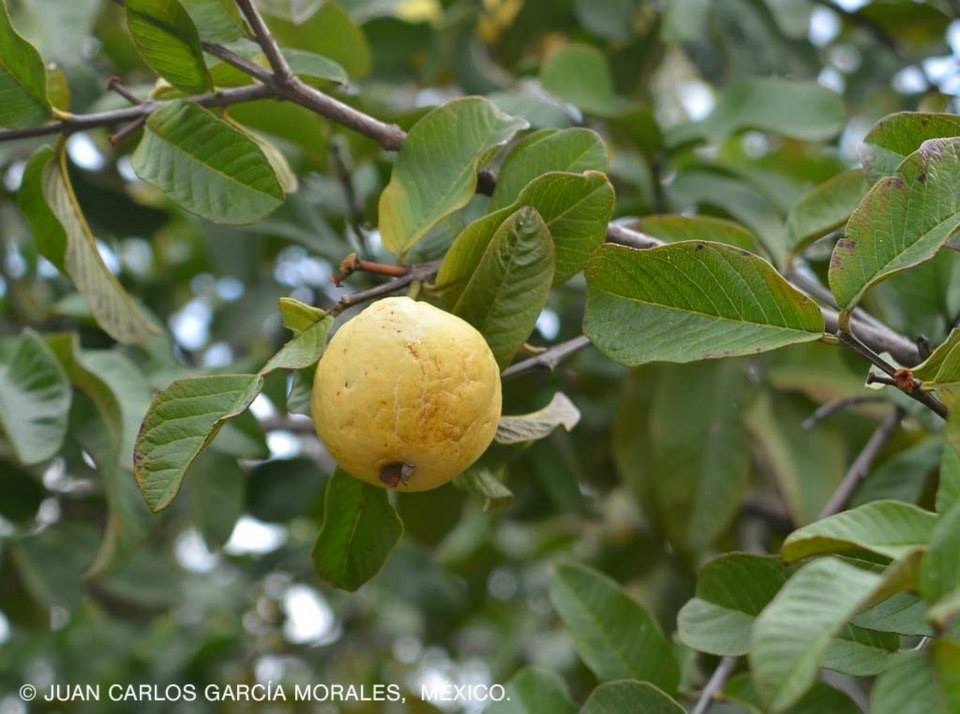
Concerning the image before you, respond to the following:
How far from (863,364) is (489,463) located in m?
0.53

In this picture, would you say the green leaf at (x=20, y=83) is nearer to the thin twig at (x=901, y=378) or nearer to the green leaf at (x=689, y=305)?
the green leaf at (x=689, y=305)

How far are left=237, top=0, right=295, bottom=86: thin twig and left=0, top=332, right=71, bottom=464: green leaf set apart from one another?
0.41 m

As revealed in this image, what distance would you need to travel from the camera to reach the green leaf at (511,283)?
783 millimetres

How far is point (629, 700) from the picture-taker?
0.83 m

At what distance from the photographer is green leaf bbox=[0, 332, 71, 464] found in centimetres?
101

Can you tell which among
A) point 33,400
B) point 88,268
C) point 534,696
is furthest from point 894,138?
point 33,400

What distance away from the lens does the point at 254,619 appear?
2447mm

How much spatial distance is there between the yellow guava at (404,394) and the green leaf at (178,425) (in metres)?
0.06

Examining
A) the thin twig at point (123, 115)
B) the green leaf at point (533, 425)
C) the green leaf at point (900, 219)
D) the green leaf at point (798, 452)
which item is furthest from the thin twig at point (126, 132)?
the green leaf at point (798, 452)

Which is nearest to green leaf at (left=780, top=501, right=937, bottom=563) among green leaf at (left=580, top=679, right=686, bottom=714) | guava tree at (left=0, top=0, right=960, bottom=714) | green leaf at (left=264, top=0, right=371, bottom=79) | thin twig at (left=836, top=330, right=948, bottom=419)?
guava tree at (left=0, top=0, right=960, bottom=714)

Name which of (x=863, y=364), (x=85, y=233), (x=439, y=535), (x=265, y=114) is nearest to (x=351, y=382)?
(x=85, y=233)

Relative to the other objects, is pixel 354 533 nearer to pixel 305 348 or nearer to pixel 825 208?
pixel 305 348

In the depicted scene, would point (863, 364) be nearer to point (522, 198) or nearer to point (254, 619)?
point (522, 198)

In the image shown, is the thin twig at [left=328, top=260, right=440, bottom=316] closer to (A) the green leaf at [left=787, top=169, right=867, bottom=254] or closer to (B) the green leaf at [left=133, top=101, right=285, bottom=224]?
(B) the green leaf at [left=133, top=101, right=285, bottom=224]
